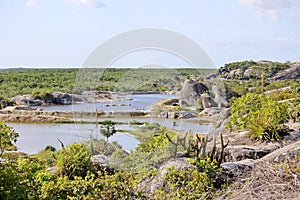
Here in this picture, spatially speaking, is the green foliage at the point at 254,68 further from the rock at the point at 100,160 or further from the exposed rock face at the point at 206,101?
the rock at the point at 100,160

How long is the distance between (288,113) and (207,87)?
61.9 inches

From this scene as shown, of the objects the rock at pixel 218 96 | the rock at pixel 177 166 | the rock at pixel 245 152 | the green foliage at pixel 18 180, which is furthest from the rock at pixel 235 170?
the rock at pixel 218 96

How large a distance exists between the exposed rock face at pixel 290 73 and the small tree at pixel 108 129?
2135 centimetres

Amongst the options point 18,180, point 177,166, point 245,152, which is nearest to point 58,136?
point 245,152

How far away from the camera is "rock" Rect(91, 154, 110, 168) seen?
551 cm

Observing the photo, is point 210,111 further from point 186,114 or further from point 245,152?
point 245,152

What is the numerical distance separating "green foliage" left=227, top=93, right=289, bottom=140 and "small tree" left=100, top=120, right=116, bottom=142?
7.24 feet

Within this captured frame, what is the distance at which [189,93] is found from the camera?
250 inches

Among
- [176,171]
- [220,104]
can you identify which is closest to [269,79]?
[220,104]

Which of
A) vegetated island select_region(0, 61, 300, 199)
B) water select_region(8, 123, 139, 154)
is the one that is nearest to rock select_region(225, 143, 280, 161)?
vegetated island select_region(0, 61, 300, 199)

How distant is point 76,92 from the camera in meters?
6.79

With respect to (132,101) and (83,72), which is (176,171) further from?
(83,72)

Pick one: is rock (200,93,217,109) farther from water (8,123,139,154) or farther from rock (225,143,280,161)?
water (8,123,139,154)

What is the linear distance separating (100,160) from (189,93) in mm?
1613
